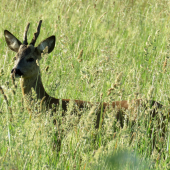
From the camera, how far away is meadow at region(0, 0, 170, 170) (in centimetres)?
225

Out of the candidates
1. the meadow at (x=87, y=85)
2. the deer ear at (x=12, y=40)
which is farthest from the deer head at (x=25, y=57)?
the meadow at (x=87, y=85)

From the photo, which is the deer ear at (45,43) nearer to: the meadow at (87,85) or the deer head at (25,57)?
the deer head at (25,57)

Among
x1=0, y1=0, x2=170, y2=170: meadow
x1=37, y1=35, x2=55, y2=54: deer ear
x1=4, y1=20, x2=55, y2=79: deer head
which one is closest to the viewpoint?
x1=0, y1=0, x2=170, y2=170: meadow

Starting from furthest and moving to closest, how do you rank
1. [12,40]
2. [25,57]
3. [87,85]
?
[12,40]
[25,57]
[87,85]

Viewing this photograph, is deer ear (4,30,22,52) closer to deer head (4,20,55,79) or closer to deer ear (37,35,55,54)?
deer head (4,20,55,79)

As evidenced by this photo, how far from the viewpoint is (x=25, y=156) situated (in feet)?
7.13

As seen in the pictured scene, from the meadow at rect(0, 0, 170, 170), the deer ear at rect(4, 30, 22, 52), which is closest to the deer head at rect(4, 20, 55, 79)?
the deer ear at rect(4, 30, 22, 52)

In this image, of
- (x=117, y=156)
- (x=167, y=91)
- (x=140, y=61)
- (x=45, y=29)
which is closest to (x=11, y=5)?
(x=45, y=29)

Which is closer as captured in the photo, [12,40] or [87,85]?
[87,85]

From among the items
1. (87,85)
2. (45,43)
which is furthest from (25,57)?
(87,85)

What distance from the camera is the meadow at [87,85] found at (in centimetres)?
225

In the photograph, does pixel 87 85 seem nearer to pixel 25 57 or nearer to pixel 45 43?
pixel 25 57

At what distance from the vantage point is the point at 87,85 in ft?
10.5

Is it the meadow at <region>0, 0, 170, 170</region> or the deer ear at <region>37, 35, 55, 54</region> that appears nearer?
the meadow at <region>0, 0, 170, 170</region>
